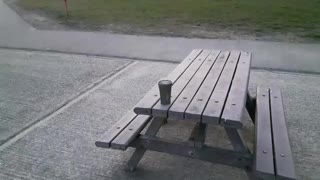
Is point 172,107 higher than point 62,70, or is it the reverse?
point 172,107

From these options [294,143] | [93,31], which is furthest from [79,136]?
[93,31]

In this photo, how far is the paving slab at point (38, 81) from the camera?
13.8 ft

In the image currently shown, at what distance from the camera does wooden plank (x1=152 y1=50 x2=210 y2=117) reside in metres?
2.43

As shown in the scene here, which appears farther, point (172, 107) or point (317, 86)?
point (317, 86)

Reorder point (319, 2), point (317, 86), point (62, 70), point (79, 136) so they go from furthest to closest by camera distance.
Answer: point (319, 2), point (62, 70), point (317, 86), point (79, 136)

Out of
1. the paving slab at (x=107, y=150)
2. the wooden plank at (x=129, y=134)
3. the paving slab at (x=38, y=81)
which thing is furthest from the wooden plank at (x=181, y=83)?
the paving slab at (x=38, y=81)

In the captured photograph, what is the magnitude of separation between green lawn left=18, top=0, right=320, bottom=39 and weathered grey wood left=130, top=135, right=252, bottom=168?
6.05 metres

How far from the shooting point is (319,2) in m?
12.2

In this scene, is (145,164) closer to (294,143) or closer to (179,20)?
(294,143)

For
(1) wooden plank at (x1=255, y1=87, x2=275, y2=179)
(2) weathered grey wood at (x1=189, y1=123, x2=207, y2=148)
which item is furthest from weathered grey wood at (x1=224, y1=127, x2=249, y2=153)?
(2) weathered grey wood at (x1=189, y1=123, x2=207, y2=148)

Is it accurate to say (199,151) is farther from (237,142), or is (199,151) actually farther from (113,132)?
(113,132)

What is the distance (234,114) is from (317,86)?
3138 mm

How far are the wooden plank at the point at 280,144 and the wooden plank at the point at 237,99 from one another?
1.48ft

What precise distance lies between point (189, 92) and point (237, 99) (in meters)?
0.40
